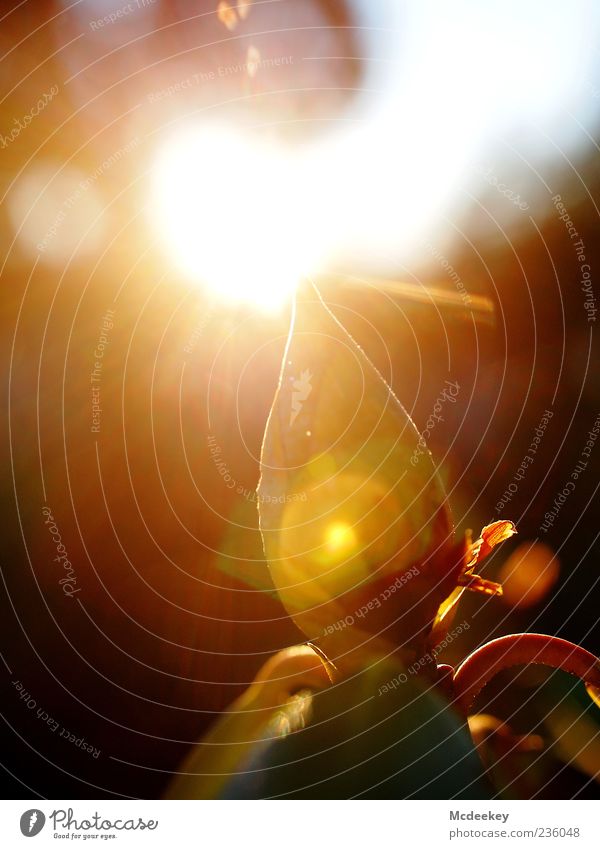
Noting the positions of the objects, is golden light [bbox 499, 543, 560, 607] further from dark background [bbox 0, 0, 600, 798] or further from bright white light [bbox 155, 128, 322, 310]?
bright white light [bbox 155, 128, 322, 310]

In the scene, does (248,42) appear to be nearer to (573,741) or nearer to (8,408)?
(8,408)

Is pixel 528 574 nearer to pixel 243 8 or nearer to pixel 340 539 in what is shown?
pixel 340 539

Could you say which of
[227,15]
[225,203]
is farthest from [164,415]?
[227,15]
